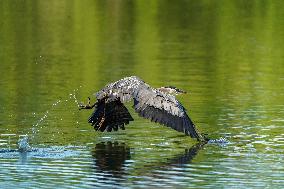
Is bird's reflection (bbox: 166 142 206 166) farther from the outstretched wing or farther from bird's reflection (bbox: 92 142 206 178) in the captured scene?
the outstretched wing

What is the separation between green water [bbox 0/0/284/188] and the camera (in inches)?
758

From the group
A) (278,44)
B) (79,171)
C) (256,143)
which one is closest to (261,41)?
(278,44)

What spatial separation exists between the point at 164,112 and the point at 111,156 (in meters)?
1.28

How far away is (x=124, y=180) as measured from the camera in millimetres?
18594

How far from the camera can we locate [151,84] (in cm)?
3216

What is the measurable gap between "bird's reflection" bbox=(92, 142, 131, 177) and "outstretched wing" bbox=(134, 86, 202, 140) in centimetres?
87

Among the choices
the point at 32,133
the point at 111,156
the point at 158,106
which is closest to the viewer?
the point at 158,106

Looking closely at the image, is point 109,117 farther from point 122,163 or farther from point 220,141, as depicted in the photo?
point 122,163

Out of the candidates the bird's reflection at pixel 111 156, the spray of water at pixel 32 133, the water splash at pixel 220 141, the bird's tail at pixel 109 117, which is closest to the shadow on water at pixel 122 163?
the bird's reflection at pixel 111 156

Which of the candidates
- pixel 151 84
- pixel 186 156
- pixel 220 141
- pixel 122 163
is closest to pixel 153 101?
pixel 186 156

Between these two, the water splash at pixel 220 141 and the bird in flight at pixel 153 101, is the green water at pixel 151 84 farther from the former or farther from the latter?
the bird in flight at pixel 153 101

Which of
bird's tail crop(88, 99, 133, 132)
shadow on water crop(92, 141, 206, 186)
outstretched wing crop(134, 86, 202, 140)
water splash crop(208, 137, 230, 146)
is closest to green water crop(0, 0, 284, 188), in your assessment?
shadow on water crop(92, 141, 206, 186)

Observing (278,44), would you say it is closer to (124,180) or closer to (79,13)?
(79,13)

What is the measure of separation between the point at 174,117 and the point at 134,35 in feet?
95.4
